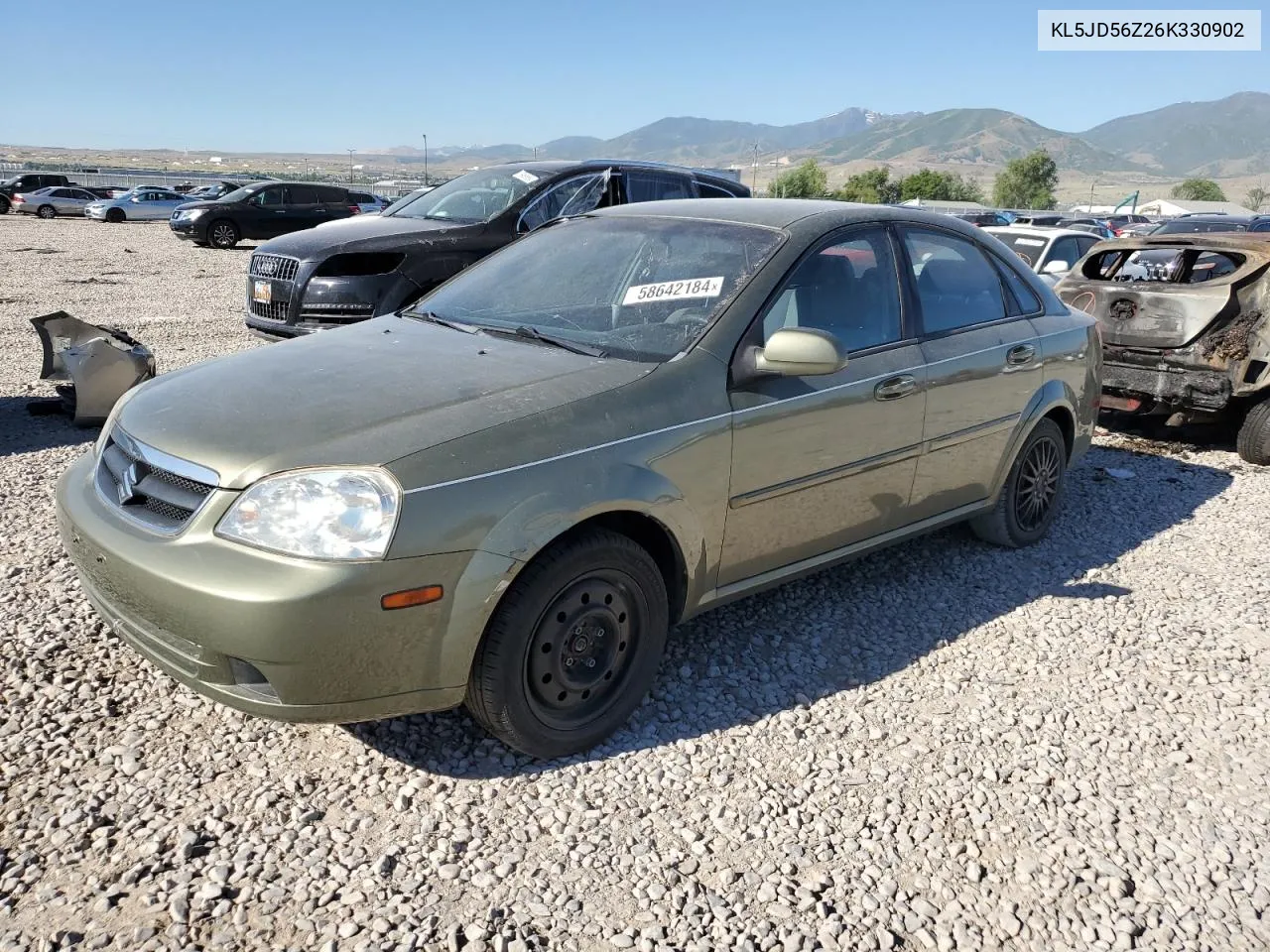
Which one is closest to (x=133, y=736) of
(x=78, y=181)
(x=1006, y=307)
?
(x=1006, y=307)

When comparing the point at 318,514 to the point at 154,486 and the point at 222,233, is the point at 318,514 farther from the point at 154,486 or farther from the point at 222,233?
the point at 222,233

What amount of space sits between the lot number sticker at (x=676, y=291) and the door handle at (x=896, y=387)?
0.79 metres

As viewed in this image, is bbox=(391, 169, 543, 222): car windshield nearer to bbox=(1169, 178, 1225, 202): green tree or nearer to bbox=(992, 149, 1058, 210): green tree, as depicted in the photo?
bbox=(992, 149, 1058, 210): green tree

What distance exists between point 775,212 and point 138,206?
121 ft

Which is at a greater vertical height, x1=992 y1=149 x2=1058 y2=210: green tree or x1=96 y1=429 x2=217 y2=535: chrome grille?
x1=992 y1=149 x2=1058 y2=210: green tree

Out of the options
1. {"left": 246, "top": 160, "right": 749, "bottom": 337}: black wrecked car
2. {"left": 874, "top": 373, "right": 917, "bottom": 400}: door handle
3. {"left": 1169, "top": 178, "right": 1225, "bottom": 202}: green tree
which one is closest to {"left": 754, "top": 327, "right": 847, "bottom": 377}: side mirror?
{"left": 874, "top": 373, "right": 917, "bottom": 400}: door handle

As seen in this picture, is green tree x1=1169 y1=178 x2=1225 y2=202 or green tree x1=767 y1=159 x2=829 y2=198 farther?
green tree x1=1169 y1=178 x2=1225 y2=202

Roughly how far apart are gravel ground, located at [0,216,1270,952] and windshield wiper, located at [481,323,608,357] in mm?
1248

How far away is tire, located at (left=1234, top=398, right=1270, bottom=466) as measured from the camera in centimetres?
704

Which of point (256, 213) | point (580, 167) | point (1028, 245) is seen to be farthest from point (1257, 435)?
point (256, 213)

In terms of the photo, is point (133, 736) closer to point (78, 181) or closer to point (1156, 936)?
point (1156, 936)

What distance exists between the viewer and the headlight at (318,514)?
256 centimetres

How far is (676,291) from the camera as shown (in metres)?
3.65

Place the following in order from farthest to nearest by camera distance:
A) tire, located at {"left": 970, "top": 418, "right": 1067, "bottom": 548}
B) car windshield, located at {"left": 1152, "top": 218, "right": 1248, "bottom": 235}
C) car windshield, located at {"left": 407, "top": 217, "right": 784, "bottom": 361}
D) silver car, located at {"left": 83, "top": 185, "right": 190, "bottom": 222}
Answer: silver car, located at {"left": 83, "top": 185, "right": 190, "bottom": 222}, car windshield, located at {"left": 1152, "top": 218, "right": 1248, "bottom": 235}, tire, located at {"left": 970, "top": 418, "right": 1067, "bottom": 548}, car windshield, located at {"left": 407, "top": 217, "right": 784, "bottom": 361}
